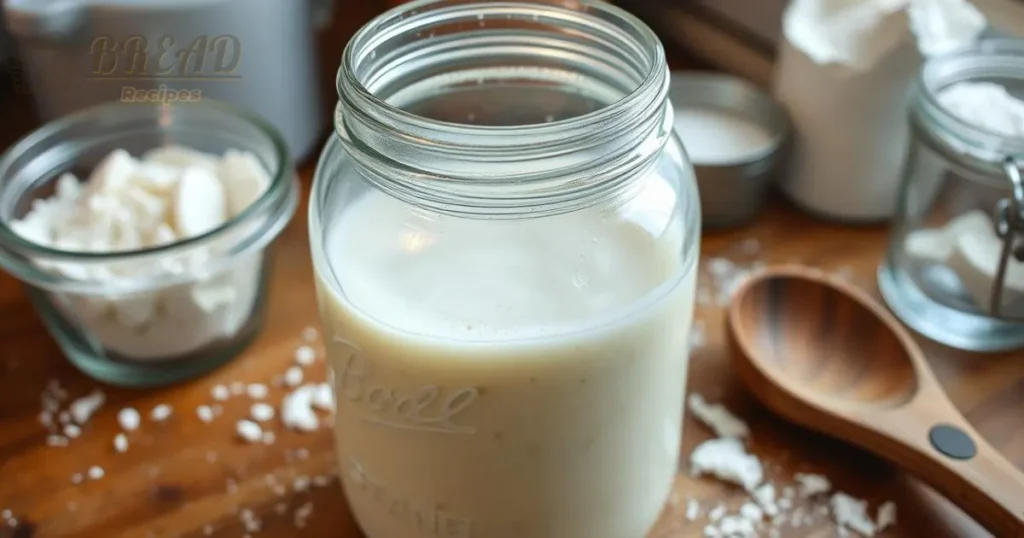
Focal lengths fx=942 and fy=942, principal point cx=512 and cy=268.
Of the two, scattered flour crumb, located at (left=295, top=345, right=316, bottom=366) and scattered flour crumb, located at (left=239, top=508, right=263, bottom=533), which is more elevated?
scattered flour crumb, located at (left=239, top=508, right=263, bottom=533)

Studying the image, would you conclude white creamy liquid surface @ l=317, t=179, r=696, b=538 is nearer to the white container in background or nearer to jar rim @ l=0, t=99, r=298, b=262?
jar rim @ l=0, t=99, r=298, b=262

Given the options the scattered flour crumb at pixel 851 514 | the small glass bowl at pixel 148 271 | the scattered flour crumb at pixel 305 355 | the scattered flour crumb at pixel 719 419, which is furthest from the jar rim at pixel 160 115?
the scattered flour crumb at pixel 851 514

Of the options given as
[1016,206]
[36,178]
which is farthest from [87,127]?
[1016,206]

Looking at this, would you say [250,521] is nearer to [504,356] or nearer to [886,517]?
[504,356]

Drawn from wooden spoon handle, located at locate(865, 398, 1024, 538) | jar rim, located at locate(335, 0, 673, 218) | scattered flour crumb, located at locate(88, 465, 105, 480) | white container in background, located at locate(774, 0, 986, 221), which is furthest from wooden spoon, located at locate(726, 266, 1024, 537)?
scattered flour crumb, located at locate(88, 465, 105, 480)

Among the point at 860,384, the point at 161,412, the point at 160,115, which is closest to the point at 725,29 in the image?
the point at 860,384
